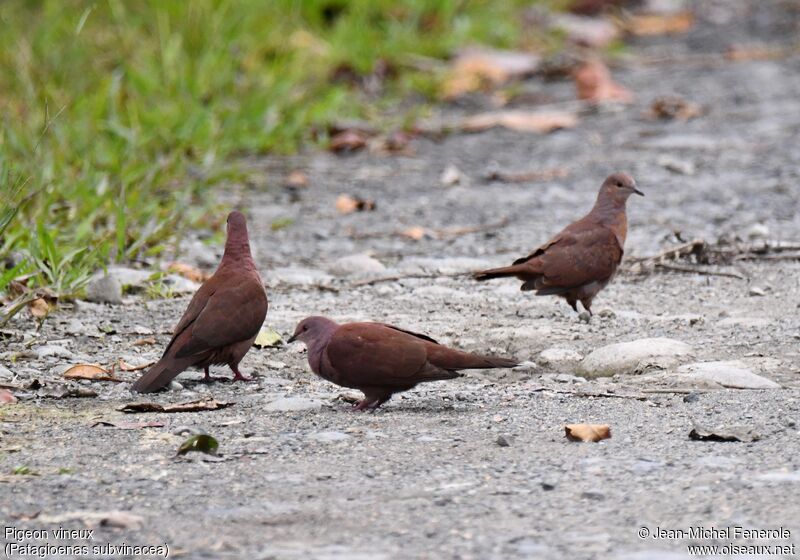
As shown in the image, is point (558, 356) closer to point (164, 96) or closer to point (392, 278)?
point (392, 278)

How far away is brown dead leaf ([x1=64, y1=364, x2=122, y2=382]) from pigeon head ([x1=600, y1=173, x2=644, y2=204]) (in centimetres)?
245

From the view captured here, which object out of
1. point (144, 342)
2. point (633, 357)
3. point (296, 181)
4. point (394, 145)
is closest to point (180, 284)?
point (144, 342)

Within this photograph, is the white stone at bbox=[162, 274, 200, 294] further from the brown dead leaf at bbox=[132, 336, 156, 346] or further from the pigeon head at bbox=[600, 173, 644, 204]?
the pigeon head at bbox=[600, 173, 644, 204]

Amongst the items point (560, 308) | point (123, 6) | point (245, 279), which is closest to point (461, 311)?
point (560, 308)

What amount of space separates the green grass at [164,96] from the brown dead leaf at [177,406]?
3.25 ft

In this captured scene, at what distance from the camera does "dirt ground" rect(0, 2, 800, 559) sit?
10.3ft

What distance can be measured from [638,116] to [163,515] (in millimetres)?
7112

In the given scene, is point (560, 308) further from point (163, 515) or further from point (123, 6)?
point (123, 6)

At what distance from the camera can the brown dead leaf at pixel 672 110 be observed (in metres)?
9.58

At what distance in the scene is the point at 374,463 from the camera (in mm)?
3629

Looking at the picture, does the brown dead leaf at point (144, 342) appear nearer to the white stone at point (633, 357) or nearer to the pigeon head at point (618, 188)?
the white stone at point (633, 357)

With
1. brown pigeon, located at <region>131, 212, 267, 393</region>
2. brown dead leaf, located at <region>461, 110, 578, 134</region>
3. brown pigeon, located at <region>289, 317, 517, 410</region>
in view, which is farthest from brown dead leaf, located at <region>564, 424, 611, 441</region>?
brown dead leaf, located at <region>461, 110, 578, 134</region>

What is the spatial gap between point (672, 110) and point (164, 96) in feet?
11.6

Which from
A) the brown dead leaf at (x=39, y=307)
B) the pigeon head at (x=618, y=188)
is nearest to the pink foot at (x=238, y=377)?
the brown dead leaf at (x=39, y=307)
